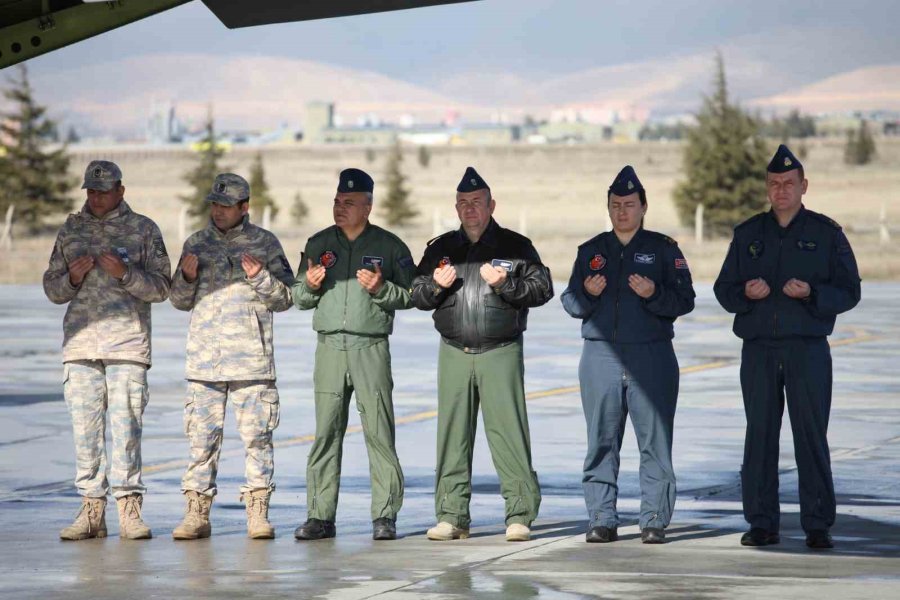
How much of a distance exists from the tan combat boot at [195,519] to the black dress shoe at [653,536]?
242 cm

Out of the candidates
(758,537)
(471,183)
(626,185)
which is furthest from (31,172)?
(758,537)

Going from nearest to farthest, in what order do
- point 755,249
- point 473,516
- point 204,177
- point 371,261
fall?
point 755,249
point 371,261
point 473,516
point 204,177

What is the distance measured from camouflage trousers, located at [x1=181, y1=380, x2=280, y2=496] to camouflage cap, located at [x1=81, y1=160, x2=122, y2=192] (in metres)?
1.20

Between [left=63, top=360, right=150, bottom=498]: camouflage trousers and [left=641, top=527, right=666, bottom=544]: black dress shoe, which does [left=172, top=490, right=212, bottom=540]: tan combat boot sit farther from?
[left=641, top=527, right=666, bottom=544]: black dress shoe

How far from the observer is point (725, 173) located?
7125cm

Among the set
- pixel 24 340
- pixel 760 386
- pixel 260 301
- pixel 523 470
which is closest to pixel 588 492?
pixel 523 470

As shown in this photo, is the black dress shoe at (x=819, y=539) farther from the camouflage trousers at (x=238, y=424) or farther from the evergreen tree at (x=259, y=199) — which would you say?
the evergreen tree at (x=259, y=199)

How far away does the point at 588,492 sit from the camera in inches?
358

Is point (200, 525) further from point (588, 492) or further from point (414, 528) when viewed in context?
point (588, 492)

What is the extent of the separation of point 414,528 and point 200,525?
1251 millimetres

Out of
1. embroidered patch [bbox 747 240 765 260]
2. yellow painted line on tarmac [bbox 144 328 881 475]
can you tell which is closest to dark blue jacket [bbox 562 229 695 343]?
embroidered patch [bbox 747 240 765 260]

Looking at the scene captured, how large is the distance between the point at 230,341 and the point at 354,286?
0.76m

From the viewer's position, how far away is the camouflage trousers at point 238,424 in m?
9.29

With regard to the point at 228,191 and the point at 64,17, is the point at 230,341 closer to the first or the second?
the point at 228,191
